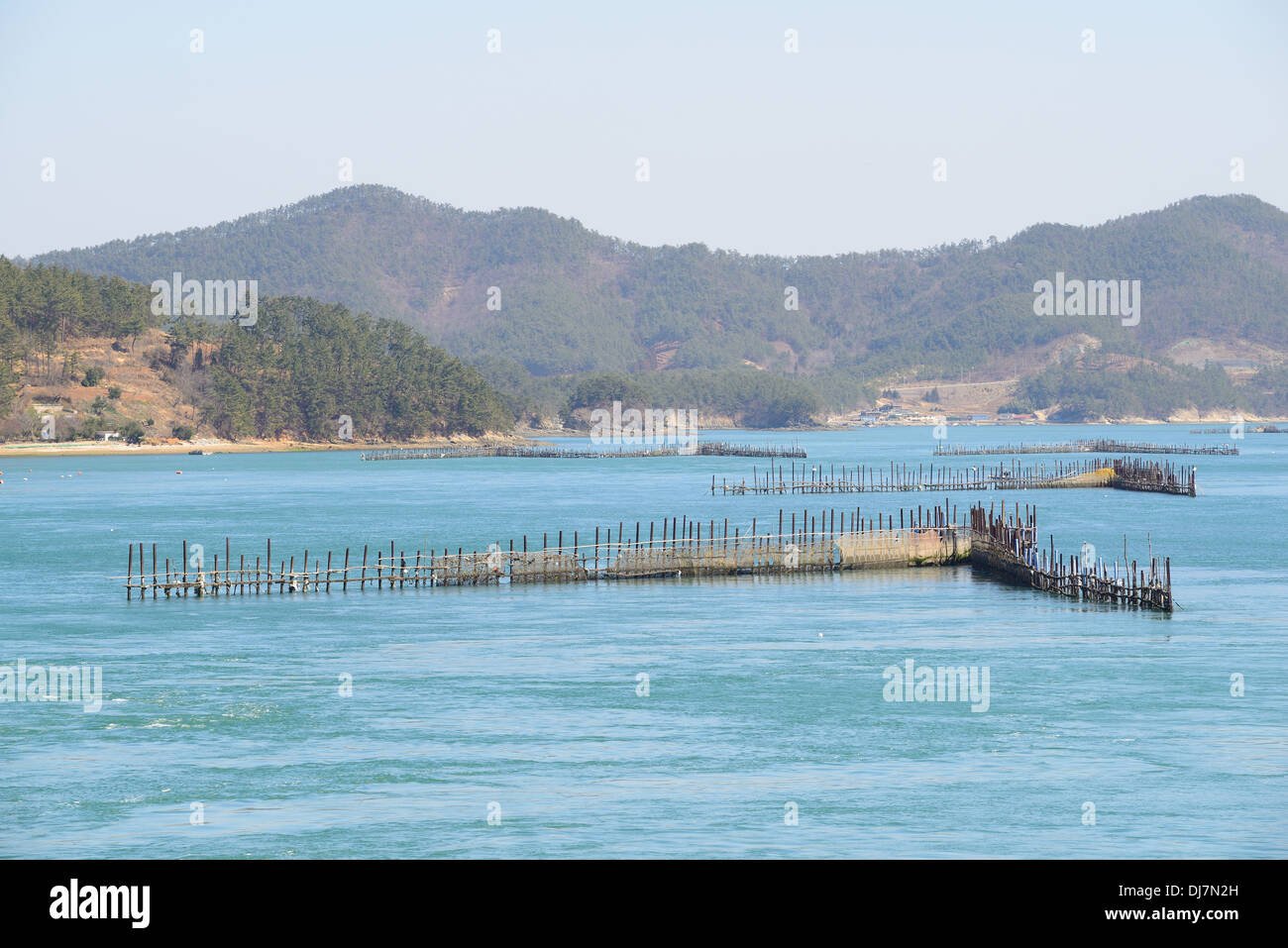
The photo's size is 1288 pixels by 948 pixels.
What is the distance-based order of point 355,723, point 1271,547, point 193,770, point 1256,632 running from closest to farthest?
point 193,770
point 355,723
point 1256,632
point 1271,547

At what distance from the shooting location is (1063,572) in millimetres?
68812

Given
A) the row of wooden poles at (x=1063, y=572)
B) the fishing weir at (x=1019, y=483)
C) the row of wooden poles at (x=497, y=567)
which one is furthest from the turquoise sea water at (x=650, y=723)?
the fishing weir at (x=1019, y=483)

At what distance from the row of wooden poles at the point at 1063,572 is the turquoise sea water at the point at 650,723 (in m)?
1.49

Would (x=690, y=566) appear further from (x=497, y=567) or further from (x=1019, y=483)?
(x=1019, y=483)

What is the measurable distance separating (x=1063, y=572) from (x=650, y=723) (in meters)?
34.4

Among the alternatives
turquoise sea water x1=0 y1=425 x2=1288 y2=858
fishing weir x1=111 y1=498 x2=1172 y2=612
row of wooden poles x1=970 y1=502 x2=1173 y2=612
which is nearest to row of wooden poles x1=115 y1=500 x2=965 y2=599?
fishing weir x1=111 y1=498 x2=1172 y2=612

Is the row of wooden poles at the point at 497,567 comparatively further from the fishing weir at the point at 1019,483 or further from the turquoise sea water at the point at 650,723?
the fishing weir at the point at 1019,483

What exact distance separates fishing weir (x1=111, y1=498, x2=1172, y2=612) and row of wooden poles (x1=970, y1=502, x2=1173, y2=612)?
68 millimetres

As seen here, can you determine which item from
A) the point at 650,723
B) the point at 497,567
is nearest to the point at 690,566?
the point at 497,567

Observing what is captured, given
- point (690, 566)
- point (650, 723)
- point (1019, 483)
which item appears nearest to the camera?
point (650, 723)
